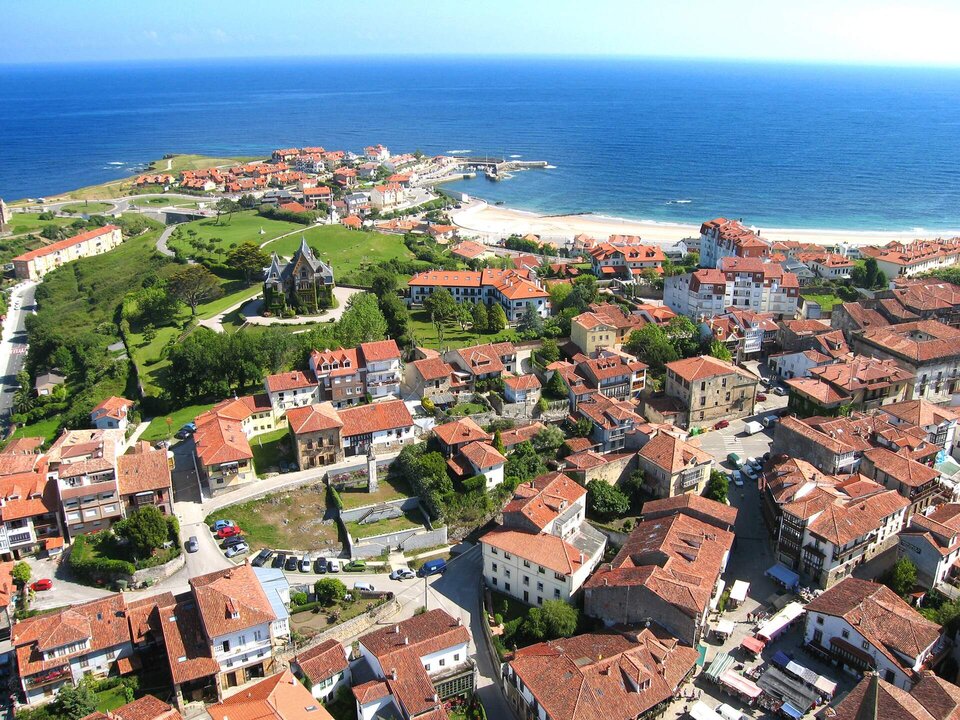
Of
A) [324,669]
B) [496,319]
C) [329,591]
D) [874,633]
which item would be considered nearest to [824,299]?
[496,319]

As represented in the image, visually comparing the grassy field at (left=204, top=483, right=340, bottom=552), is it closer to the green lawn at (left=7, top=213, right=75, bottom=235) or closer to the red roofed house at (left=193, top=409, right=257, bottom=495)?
the red roofed house at (left=193, top=409, right=257, bottom=495)

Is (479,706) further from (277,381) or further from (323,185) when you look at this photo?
(323,185)

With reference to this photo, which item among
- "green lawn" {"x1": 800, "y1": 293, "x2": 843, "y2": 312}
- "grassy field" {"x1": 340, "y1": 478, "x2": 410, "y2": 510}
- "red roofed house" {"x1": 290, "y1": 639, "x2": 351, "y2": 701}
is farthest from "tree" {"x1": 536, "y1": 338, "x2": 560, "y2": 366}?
"red roofed house" {"x1": 290, "y1": 639, "x2": 351, "y2": 701}

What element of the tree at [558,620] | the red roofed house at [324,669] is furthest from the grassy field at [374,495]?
the tree at [558,620]

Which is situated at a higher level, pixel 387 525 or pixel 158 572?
pixel 158 572

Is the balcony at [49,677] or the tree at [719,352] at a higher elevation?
the tree at [719,352]

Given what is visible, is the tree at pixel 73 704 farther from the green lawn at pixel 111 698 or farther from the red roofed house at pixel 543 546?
the red roofed house at pixel 543 546

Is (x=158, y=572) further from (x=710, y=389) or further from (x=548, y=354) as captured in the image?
(x=710, y=389)
